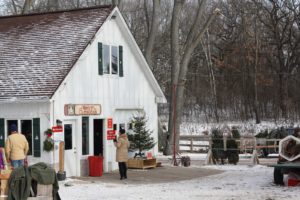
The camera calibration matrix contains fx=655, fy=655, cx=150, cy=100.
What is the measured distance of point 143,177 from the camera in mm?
23734

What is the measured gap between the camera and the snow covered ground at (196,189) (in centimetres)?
1760

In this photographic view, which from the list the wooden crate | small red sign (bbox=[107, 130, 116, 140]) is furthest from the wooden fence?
small red sign (bbox=[107, 130, 116, 140])

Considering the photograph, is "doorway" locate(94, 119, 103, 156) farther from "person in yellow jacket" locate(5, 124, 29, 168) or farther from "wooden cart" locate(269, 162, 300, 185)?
"wooden cart" locate(269, 162, 300, 185)

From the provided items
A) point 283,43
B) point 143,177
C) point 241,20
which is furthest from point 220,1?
point 143,177

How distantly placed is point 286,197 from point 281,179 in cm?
301

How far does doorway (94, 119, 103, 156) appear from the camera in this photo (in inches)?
1021

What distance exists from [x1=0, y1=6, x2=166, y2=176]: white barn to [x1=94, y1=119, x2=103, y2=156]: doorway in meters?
0.04

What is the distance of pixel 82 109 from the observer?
80.1 ft

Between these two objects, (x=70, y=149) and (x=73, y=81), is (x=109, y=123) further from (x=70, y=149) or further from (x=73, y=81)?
(x=73, y=81)

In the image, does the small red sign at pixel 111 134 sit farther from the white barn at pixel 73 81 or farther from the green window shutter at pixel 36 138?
the green window shutter at pixel 36 138

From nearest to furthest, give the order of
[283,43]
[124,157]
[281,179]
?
1. [281,179]
2. [124,157]
3. [283,43]

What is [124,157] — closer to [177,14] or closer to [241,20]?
[177,14]

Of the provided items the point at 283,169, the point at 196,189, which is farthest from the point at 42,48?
the point at 283,169

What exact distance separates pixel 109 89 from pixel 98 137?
1970 mm
